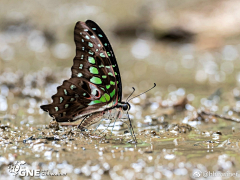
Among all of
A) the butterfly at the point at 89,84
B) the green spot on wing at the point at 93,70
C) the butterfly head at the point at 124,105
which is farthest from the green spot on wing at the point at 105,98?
the green spot on wing at the point at 93,70

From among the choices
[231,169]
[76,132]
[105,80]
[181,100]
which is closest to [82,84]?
[105,80]

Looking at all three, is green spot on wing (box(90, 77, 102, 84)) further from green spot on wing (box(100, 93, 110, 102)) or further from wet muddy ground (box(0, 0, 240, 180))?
wet muddy ground (box(0, 0, 240, 180))

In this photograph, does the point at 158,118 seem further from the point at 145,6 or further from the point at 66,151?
the point at 145,6

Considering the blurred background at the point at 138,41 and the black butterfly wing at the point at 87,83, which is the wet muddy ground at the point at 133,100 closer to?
the blurred background at the point at 138,41

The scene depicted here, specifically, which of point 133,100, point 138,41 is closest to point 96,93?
point 133,100

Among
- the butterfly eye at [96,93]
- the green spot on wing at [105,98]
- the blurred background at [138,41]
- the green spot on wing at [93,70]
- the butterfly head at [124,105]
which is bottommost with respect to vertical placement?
the butterfly head at [124,105]
